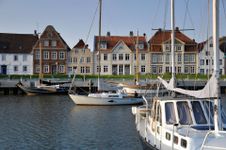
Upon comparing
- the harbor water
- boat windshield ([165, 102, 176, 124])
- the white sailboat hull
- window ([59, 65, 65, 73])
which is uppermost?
window ([59, 65, 65, 73])

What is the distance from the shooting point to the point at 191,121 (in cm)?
1619

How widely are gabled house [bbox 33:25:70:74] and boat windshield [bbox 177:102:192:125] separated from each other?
265ft

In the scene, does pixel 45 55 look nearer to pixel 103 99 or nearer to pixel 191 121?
pixel 103 99

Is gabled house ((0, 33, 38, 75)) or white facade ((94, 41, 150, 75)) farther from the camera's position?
white facade ((94, 41, 150, 75))

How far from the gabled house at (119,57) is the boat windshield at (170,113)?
80.2 meters

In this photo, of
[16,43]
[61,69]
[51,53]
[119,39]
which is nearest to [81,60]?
[61,69]

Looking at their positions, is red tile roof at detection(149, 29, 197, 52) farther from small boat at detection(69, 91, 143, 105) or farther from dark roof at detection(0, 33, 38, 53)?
small boat at detection(69, 91, 143, 105)

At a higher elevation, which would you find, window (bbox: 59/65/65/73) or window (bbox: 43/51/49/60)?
window (bbox: 43/51/49/60)

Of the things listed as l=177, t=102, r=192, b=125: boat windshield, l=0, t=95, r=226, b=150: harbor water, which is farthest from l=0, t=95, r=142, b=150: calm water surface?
l=177, t=102, r=192, b=125: boat windshield

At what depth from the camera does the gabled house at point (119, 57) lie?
97688mm

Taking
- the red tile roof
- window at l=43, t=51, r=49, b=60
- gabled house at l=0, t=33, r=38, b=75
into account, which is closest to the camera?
gabled house at l=0, t=33, r=38, b=75

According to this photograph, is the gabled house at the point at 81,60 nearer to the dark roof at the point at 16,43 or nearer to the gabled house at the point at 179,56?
the dark roof at the point at 16,43

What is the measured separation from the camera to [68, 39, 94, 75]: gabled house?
97375 mm

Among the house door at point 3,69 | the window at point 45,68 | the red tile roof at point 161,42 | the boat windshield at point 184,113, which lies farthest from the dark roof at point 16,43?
the boat windshield at point 184,113
